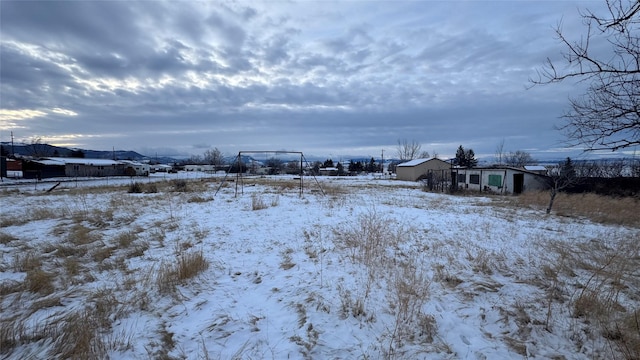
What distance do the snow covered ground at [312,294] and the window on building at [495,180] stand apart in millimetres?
24629

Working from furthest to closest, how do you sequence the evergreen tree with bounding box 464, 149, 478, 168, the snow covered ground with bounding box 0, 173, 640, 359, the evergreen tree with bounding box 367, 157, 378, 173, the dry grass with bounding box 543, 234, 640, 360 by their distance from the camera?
the evergreen tree with bounding box 367, 157, 378, 173, the evergreen tree with bounding box 464, 149, 478, 168, the dry grass with bounding box 543, 234, 640, 360, the snow covered ground with bounding box 0, 173, 640, 359

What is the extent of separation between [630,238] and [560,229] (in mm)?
1678

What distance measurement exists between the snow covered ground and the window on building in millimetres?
24629

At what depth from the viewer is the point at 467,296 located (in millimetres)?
4484

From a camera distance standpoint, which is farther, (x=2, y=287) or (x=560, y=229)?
(x=560, y=229)

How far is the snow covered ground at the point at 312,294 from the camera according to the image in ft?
11.0

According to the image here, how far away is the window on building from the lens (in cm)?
3089

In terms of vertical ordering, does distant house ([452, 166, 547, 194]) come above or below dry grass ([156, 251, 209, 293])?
above

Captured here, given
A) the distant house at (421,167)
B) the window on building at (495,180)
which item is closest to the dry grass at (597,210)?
the window on building at (495,180)

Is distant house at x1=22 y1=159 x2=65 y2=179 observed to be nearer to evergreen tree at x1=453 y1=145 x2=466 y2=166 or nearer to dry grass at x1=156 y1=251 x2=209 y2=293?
dry grass at x1=156 y1=251 x2=209 y2=293

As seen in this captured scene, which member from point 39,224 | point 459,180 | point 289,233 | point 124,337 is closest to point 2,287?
point 124,337

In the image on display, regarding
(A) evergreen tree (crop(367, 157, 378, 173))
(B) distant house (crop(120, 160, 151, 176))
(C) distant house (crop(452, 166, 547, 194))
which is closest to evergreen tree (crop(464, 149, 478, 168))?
(A) evergreen tree (crop(367, 157, 378, 173))

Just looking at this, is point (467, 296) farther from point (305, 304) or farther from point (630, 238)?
point (630, 238)

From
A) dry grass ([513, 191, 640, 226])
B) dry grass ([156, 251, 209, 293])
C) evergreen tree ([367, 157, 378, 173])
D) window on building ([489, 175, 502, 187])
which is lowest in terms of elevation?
dry grass ([513, 191, 640, 226])
